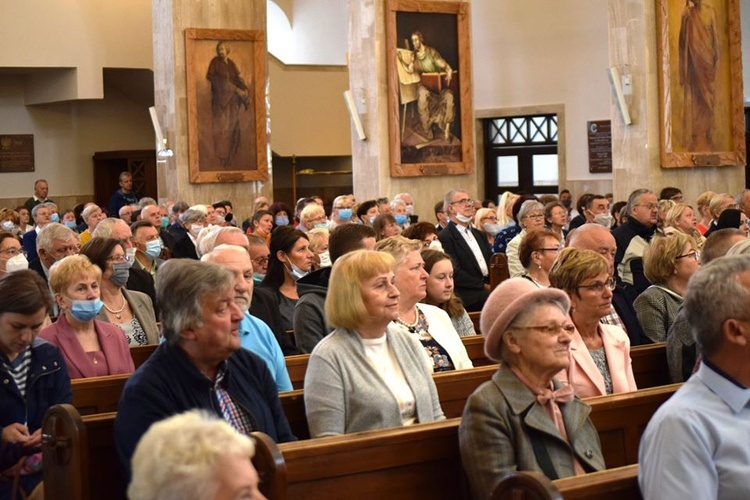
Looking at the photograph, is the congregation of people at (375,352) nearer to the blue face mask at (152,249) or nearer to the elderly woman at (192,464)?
the elderly woman at (192,464)

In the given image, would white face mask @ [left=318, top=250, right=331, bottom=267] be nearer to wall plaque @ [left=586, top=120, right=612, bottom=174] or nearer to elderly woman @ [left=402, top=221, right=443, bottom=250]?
elderly woman @ [left=402, top=221, right=443, bottom=250]

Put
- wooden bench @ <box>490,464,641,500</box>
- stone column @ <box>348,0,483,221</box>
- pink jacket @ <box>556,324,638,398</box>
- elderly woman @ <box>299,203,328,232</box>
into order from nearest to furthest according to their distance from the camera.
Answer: wooden bench @ <box>490,464,641,500</box> → pink jacket @ <box>556,324,638,398</box> → elderly woman @ <box>299,203,328,232</box> → stone column @ <box>348,0,483,221</box>

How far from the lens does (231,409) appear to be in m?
3.97

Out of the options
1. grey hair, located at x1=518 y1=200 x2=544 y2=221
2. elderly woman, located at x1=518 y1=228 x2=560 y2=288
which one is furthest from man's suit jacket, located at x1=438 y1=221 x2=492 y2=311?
elderly woman, located at x1=518 y1=228 x2=560 y2=288

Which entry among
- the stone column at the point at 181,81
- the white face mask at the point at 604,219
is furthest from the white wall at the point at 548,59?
the white face mask at the point at 604,219

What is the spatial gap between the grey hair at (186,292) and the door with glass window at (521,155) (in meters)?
17.9

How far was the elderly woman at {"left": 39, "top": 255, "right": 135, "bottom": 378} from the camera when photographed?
564 cm

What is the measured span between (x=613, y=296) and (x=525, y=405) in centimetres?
282

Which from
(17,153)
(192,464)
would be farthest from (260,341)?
(17,153)

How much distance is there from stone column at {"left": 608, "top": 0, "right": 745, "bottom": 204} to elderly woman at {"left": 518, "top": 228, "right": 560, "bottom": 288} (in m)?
9.74

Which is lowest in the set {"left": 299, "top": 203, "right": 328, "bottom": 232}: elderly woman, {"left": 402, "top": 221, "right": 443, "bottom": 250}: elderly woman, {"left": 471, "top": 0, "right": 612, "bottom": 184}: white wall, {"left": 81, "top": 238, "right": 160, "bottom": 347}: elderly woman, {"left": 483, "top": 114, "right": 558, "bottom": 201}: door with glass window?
{"left": 81, "top": 238, "right": 160, "bottom": 347}: elderly woman

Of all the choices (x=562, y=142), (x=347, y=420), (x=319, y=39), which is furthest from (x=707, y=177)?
(x=347, y=420)

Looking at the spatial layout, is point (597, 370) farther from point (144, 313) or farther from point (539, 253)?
point (144, 313)

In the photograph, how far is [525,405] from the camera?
373 cm
